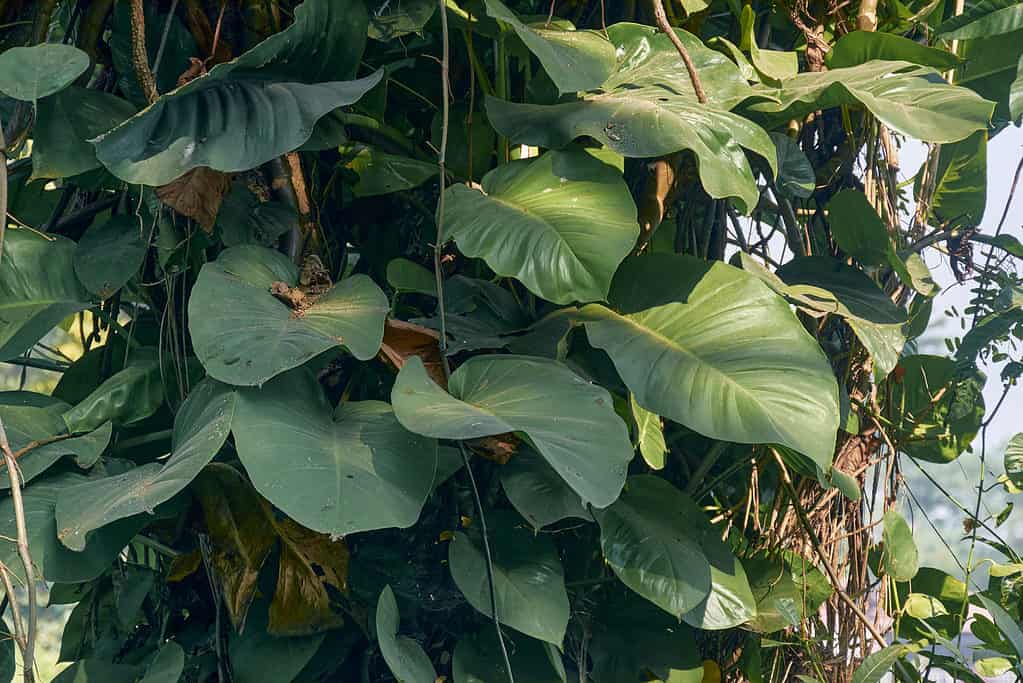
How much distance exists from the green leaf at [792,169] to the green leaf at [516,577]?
0.56 m

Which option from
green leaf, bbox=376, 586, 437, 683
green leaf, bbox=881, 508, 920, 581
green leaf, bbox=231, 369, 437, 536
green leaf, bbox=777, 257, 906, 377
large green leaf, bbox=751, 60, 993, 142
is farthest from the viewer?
green leaf, bbox=881, 508, 920, 581

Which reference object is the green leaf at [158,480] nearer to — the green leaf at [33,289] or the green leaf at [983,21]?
the green leaf at [33,289]

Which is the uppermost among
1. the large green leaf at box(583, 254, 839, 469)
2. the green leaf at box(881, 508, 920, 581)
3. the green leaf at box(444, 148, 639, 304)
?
the green leaf at box(444, 148, 639, 304)

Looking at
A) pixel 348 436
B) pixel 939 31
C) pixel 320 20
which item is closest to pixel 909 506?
pixel 939 31

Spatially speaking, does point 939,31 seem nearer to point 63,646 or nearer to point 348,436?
point 348,436

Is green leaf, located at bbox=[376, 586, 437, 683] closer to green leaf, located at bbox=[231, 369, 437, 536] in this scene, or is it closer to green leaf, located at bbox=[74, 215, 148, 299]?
green leaf, located at bbox=[231, 369, 437, 536]

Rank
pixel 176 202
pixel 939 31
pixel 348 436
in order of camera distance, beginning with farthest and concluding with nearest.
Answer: pixel 939 31 → pixel 176 202 → pixel 348 436

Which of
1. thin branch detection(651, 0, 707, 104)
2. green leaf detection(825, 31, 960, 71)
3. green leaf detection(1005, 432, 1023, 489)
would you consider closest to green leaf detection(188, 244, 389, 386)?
thin branch detection(651, 0, 707, 104)

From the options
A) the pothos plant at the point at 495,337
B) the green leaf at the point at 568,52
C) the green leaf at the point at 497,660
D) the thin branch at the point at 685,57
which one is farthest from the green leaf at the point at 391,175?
the green leaf at the point at 497,660

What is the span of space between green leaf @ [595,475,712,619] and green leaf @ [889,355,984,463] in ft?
1.43

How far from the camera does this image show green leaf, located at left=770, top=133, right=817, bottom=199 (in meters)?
1.28

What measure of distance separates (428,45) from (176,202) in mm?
423

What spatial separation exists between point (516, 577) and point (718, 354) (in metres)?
0.35

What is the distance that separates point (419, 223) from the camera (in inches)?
53.8
